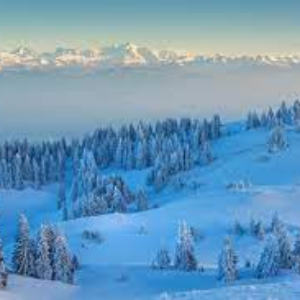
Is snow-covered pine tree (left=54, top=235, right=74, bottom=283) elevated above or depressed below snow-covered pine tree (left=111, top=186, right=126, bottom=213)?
above

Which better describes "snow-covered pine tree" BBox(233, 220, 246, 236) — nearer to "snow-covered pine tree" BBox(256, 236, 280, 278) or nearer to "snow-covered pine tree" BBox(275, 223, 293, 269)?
"snow-covered pine tree" BBox(275, 223, 293, 269)

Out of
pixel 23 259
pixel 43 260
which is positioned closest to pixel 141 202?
pixel 23 259

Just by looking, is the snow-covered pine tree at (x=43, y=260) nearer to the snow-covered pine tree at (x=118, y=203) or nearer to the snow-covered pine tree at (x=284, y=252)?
the snow-covered pine tree at (x=284, y=252)

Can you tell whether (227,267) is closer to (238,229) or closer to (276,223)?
(276,223)

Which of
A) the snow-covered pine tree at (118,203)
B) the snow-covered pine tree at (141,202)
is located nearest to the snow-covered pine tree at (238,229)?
the snow-covered pine tree at (141,202)

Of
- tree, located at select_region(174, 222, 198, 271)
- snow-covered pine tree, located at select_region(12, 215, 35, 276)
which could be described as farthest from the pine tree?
snow-covered pine tree, located at select_region(12, 215, 35, 276)
